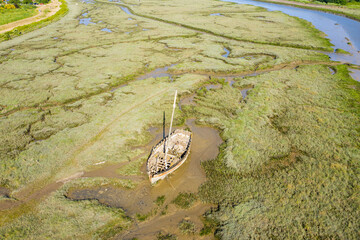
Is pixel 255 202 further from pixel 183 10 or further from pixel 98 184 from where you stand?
pixel 183 10

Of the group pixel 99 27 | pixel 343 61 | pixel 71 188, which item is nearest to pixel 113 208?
pixel 71 188

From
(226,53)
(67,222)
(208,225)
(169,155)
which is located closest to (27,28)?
(226,53)

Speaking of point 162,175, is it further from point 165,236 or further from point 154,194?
point 165,236

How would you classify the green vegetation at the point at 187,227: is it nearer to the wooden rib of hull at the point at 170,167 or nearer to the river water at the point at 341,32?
the wooden rib of hull at the point at 170,167

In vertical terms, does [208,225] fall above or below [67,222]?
above

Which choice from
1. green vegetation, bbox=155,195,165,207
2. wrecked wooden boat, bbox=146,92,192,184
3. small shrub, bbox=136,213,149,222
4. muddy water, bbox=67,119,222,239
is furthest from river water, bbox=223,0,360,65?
small shrub, bbox=136,213,149,222

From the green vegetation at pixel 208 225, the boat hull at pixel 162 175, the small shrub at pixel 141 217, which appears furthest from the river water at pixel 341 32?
the small shrub at pixel 141 217
